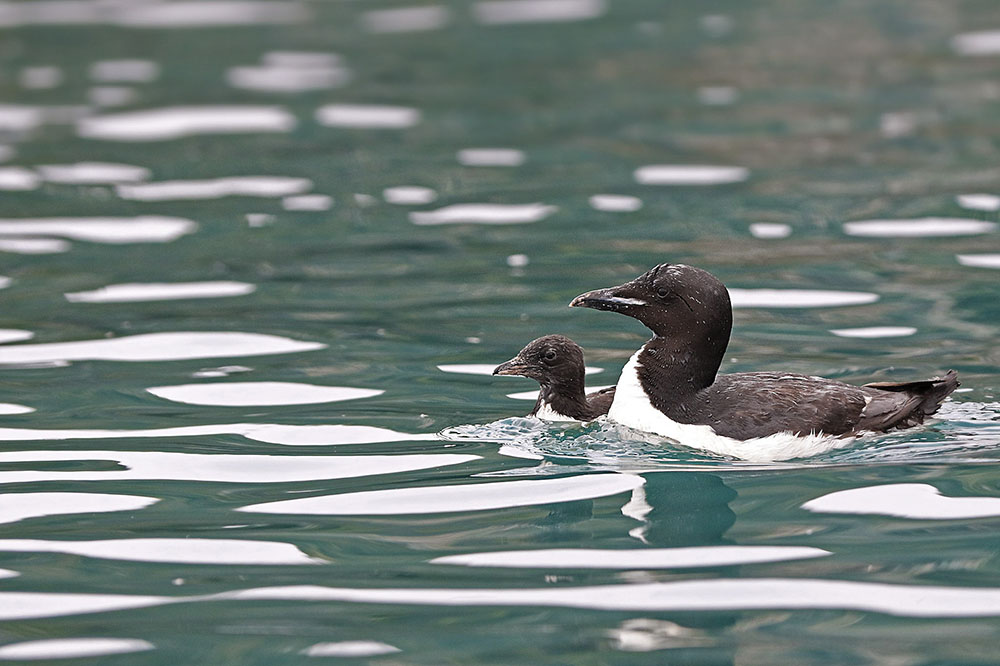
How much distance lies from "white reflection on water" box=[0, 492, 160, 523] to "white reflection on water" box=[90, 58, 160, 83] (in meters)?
14.5

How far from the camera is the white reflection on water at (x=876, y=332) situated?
10.9 m

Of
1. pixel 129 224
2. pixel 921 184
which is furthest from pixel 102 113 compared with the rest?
pixel 921 184

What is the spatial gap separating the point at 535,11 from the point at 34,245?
13.5 m

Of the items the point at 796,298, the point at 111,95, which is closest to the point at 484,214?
the point at 796,298

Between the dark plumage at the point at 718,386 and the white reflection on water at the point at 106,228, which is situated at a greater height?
the dark plumage at the point at 718,386

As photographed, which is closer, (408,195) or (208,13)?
(408,195)

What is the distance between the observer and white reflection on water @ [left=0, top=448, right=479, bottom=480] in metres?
8.55

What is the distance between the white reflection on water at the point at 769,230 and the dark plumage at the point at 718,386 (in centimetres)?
483

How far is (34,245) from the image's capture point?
46.5 ft

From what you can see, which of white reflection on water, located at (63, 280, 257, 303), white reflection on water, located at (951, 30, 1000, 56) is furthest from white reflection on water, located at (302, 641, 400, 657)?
white reflection on water, located at (951, 30, 1000, 56)

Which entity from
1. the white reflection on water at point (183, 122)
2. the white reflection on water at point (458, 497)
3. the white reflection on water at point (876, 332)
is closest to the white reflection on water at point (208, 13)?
the white reflection on water at point (183, 122)

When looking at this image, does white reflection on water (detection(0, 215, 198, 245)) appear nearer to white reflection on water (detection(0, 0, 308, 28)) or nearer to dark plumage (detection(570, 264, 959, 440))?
dark plumage (detection(570, 264, 959, 440))

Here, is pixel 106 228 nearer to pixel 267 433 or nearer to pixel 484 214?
pixel 484 214

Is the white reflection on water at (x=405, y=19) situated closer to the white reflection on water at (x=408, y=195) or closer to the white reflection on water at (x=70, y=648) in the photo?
the white reflection on water at (x=408, y=195)
